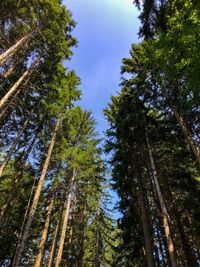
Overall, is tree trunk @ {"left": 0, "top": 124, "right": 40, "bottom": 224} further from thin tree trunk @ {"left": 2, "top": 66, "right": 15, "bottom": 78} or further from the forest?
thin tree trunk @ {"left": 2, "top": 66, "right": 15, "bottom": 78}

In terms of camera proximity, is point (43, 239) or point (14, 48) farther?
point (43, 239)

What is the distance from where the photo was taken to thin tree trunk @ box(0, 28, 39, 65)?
12196mm

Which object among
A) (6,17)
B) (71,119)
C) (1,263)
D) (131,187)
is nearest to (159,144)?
(131,187)

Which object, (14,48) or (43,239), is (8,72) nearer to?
(14,48)

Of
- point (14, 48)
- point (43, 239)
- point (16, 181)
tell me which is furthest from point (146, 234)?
point (14, 48)

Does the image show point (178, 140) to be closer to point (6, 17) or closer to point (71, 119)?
point (71, 119)

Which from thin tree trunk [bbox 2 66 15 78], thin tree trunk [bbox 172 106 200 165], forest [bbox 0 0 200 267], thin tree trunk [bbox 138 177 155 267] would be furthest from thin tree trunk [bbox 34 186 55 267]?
thin tree trunk [bbox 172 106 200 165]

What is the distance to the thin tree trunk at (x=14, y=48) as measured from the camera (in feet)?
40.0

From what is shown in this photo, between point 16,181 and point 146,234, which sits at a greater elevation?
point 16,181

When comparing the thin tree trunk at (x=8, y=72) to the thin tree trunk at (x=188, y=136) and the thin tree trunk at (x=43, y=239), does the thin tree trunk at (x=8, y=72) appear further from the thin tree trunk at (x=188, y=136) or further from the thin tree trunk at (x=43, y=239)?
the thin tree trunk at (x=188, y=136)

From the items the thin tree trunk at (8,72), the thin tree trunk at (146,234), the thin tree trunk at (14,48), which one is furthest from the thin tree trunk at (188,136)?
the thin tree trunk at (8,72)

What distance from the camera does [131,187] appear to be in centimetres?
1595

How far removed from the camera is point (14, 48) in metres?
13.1

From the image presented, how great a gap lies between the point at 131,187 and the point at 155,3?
1061 centimetres
